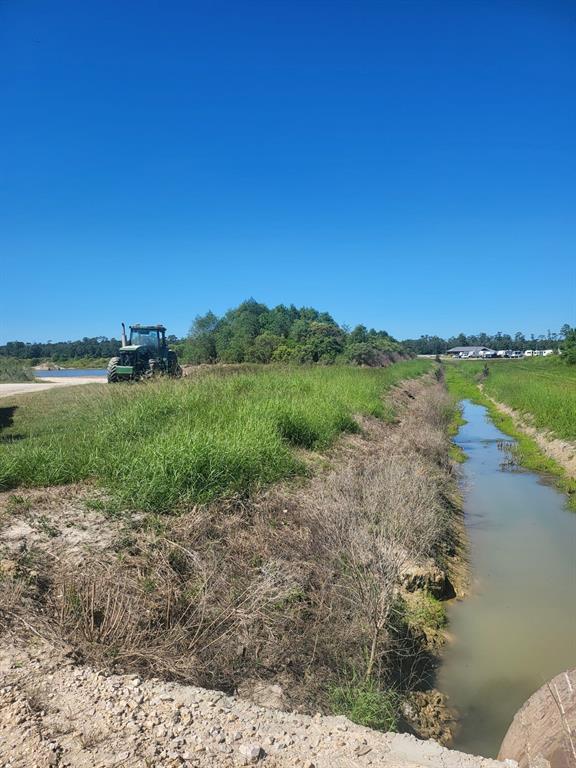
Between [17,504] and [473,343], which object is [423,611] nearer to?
[17,504]

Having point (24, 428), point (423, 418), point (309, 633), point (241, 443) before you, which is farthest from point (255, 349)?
point (309, 633)

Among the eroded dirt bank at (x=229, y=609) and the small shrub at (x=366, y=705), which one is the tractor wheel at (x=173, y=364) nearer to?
the eroded dirt bank at (x=229, y=609)

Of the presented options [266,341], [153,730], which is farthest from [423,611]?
[266,341]

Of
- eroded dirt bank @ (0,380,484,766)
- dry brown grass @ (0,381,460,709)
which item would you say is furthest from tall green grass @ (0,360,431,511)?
dry brown grass @ (0,381,460,709)

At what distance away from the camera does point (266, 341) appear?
38.2 metres

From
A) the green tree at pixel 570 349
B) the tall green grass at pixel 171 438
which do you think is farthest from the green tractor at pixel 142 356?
the green tree at pixel 570 349

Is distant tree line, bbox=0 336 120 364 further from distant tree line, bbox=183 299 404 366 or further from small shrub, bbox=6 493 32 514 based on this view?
small shrub, bbox=6 493 32 514

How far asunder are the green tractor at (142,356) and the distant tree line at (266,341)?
1116 cm

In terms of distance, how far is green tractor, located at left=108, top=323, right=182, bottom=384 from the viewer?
1831cm

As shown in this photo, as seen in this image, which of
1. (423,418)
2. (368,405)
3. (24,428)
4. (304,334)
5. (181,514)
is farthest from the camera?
(304,334)

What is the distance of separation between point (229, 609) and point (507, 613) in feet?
14.1

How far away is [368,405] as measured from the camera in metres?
15.9

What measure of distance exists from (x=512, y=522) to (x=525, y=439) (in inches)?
422

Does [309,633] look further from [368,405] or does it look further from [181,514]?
[368,405]
